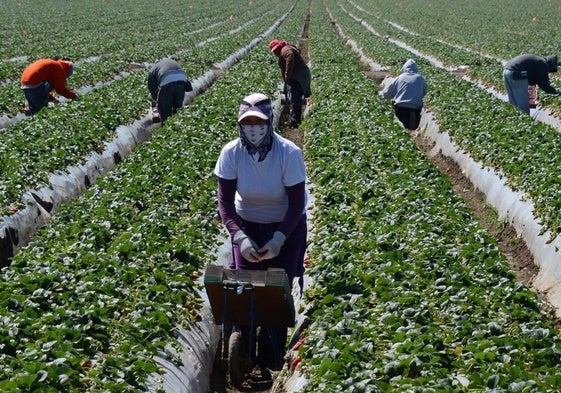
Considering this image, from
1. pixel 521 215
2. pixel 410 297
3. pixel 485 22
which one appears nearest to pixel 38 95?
pixel 521 215

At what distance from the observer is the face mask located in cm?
638

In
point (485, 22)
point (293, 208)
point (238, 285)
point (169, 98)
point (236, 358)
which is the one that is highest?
point (293, 208)

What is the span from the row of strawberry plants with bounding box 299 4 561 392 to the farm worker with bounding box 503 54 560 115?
5305mm

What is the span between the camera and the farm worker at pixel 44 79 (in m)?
16.3

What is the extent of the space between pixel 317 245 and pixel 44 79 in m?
9.64

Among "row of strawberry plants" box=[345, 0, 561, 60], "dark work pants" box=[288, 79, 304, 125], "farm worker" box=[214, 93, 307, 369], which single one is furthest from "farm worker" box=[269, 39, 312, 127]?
"row of strawberry plants" box=[345, 0, 561, 60]

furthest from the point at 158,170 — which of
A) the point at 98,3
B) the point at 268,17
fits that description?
the point at 98,3

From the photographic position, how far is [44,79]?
1644 centimetres

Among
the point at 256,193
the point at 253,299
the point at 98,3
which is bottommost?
the point at 98,3

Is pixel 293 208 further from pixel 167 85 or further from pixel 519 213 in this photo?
pixel 167 85

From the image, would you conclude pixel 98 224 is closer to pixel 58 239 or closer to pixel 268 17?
pixel 58 239

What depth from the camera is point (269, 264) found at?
687 cm

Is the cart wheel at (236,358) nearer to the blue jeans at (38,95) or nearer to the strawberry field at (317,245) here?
the strawberry field at (317,245)

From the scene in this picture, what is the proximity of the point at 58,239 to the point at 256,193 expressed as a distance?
3042 millimetres
